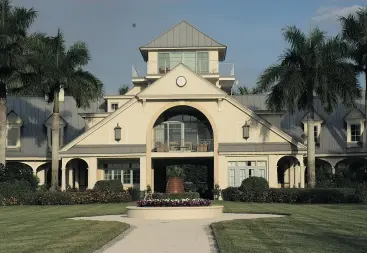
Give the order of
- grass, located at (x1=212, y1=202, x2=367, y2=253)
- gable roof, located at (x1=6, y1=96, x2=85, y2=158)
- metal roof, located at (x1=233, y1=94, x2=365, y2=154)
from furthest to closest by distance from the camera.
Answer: gable roof, located at (x1=6, y1=96, x2=85, y2=158) → metal roof, located at (x1=233, y1=94, x2=365, y2=154) → grass, located at (x1=212, y1=202, x2=367, y2=253)

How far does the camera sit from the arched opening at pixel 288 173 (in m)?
43.0

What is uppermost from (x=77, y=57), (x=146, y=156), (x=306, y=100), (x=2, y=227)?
(x=77, y=57)

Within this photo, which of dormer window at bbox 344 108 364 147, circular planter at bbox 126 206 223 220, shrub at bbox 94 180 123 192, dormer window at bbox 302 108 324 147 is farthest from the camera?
dormer window at bbox 302 108 324 147

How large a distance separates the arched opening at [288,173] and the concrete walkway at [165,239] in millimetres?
22755

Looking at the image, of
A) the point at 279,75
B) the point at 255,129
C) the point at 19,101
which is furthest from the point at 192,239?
the point at 19,101

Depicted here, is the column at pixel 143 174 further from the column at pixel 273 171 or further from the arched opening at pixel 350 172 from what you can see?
the arched opening at pixel 350 172

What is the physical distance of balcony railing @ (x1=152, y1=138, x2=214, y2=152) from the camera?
43344mm

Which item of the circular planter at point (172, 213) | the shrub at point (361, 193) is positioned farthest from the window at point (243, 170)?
the circular planter at point (172, 213)

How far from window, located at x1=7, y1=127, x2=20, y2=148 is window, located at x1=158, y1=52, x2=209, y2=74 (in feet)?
40.9

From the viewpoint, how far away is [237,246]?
1433cm

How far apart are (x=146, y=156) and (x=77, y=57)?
28.1ft

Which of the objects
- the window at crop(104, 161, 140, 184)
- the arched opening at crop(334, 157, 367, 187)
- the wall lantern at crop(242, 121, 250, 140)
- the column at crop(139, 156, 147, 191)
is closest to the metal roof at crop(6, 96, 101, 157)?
the window at crop(104, 161, 140, 184)

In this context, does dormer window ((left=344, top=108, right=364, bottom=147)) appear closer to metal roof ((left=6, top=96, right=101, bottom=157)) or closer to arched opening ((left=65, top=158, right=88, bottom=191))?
arched opening ((left=65, top=158, right=88, bottom=191))

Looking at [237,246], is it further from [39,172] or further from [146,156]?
[39,172]
